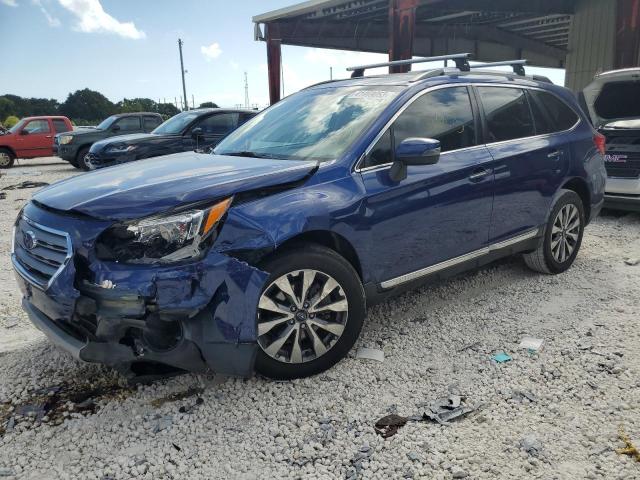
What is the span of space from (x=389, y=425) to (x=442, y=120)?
218 cm

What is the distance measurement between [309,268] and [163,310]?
2.65 ft

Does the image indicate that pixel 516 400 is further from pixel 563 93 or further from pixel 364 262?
pixel 563 93

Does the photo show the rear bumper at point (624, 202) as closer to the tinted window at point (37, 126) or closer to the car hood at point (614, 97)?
the car hood at point (614, 97)

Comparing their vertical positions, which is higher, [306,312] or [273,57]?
[273,57]

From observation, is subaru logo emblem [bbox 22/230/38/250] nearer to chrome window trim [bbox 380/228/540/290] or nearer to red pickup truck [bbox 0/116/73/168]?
chrome window trim [bbox 380/228/540/290]

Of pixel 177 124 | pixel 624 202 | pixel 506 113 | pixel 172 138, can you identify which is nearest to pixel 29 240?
pixel 506 113

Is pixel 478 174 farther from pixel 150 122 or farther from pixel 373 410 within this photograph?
pixel 150 122

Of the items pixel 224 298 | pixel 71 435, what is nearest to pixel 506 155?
pixel 224 298

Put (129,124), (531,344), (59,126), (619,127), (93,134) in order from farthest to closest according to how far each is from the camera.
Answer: (59,126) < (129,124) < (93,134) < (619,127) < (531,344)

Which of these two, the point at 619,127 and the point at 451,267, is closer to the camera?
the point at 451,267

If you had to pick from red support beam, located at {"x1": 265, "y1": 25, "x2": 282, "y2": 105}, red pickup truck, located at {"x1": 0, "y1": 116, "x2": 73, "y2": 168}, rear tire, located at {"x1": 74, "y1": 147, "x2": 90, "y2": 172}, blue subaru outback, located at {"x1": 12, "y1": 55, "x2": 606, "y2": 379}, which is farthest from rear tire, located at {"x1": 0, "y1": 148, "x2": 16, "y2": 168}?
blue subaru outback, located at {"x1": 12, "y1": 55, "x2": 606, "y2": 379}

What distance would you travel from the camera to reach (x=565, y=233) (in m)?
4.84

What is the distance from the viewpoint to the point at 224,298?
2.67 metres

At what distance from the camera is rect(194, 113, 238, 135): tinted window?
1103 centimetres
